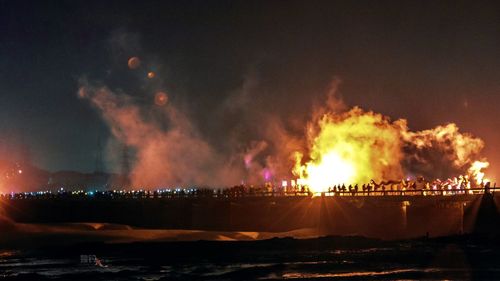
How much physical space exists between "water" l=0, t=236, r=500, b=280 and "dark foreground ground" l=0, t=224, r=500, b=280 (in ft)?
0.22

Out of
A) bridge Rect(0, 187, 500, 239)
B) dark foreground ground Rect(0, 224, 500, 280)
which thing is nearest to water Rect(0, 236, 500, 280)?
dark foreground ground Rect(0, 224, 500, 280)

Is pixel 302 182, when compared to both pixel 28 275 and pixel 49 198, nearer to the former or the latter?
pixel 49 198

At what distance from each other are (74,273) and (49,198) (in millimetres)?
55480

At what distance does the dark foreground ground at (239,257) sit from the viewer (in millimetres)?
48188

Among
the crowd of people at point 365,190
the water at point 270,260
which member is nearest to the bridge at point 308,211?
the crowd of people at point 365,190

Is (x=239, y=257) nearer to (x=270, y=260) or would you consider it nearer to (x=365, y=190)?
(x=270, y=260)

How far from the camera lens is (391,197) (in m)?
73.0

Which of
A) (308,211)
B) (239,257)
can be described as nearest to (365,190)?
(308,211)

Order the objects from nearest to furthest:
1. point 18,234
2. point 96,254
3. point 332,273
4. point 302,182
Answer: point 332,273
point 96,254
point 18,234
point 302,182

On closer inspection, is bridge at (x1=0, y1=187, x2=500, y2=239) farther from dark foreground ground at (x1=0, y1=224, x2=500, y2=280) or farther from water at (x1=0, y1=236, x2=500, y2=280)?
water at (x1=0, y1=236, x2=500, y2=280)

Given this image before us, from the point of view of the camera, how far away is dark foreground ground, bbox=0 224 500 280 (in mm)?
48188

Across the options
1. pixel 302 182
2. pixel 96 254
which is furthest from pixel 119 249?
pixel 302 182

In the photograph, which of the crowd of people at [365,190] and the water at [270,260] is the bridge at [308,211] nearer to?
the crowd of people at [365,190]

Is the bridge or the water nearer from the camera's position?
the water
